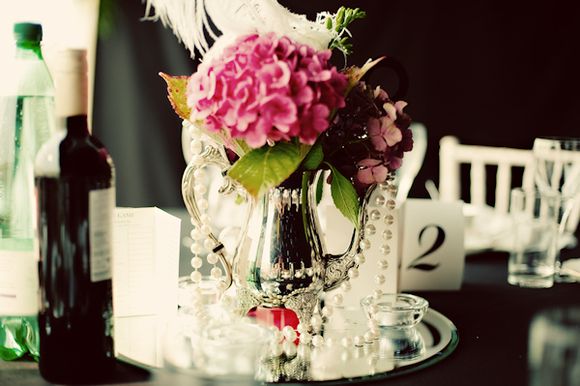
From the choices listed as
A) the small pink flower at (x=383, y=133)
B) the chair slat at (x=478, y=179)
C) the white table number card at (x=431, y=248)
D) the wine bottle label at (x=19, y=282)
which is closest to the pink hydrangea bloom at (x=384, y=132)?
the small pink flower at (x=383, y=133)

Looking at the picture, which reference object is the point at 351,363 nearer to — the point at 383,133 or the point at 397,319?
the point at 397,319

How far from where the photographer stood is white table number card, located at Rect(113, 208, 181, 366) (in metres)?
1.06

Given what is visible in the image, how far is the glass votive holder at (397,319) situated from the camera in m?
1.04

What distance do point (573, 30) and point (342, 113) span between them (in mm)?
3016

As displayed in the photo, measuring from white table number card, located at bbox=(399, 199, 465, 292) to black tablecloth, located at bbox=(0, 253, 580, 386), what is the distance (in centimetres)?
3

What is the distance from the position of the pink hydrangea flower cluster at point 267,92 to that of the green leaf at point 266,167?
2 centimetres

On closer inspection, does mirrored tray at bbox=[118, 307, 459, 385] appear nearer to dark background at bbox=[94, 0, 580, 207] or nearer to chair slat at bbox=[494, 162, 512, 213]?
chair slat at bbox=[494, 162, 512, 213]

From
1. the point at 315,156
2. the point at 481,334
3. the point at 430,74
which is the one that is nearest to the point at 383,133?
the point at 315,156

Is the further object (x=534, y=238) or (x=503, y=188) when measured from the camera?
(x=503, y=188)

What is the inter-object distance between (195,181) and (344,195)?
0.21 metres

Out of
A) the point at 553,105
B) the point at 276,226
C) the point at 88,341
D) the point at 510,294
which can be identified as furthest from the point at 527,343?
the point at 553,105

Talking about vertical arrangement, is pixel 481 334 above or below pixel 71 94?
below

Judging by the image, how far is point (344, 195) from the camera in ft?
3.25

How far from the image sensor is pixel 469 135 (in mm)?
3783
